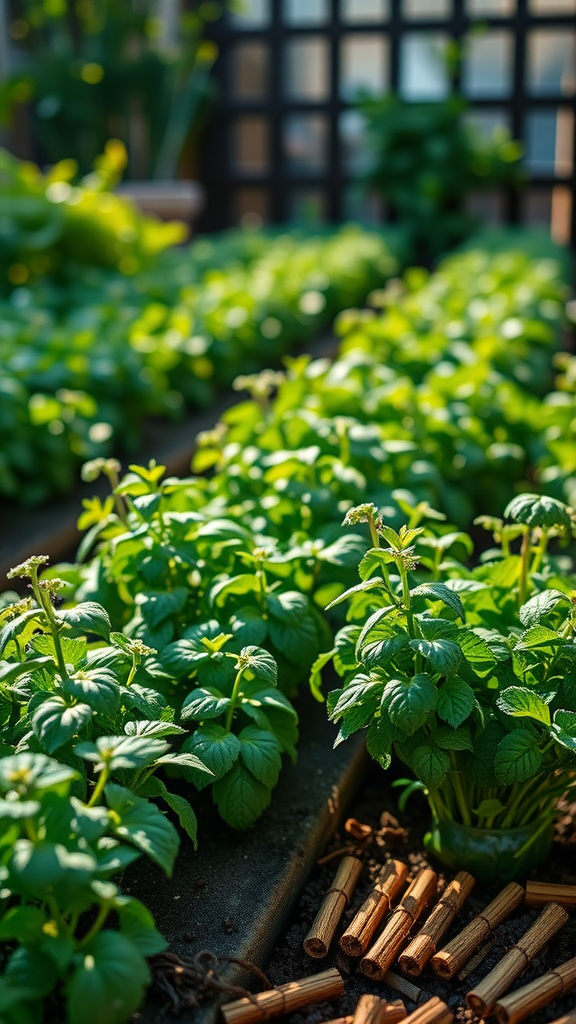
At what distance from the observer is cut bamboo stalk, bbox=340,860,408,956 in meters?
1.41

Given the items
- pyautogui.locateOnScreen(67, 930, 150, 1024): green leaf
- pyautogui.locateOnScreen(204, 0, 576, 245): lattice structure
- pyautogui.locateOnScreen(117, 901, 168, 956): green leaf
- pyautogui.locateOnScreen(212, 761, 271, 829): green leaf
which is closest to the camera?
pyautogui.locateOnScreen(67, 930, 150, 1024): green leaf

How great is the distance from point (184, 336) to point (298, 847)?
2.30 metres

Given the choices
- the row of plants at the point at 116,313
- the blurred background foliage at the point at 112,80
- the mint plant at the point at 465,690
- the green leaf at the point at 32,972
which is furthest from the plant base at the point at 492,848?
the blurred background foliage at the point at 112,80

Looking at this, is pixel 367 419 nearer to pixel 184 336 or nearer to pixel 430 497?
pixel 430 497

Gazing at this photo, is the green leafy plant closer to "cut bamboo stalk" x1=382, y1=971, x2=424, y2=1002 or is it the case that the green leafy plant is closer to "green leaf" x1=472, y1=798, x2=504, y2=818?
"green leaf" x1=472, y1=798, x2=504, y2=818

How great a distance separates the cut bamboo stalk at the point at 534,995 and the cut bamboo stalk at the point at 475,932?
83 millimetres

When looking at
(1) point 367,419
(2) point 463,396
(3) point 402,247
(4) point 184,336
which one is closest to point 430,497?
(1) point 367,419

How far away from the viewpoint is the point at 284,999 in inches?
50.9

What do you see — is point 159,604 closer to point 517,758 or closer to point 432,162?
point 517,758

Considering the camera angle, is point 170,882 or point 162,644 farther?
point 162,644

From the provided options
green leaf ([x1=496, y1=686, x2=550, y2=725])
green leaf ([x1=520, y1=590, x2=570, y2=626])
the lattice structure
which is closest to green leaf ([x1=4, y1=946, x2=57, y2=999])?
green leaf ([x1=496, y1=686, x2=550, y2=725])

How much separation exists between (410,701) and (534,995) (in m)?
0.38

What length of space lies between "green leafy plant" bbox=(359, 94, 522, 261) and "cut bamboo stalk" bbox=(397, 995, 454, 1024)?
6677mm

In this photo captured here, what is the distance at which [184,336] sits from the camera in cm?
357
